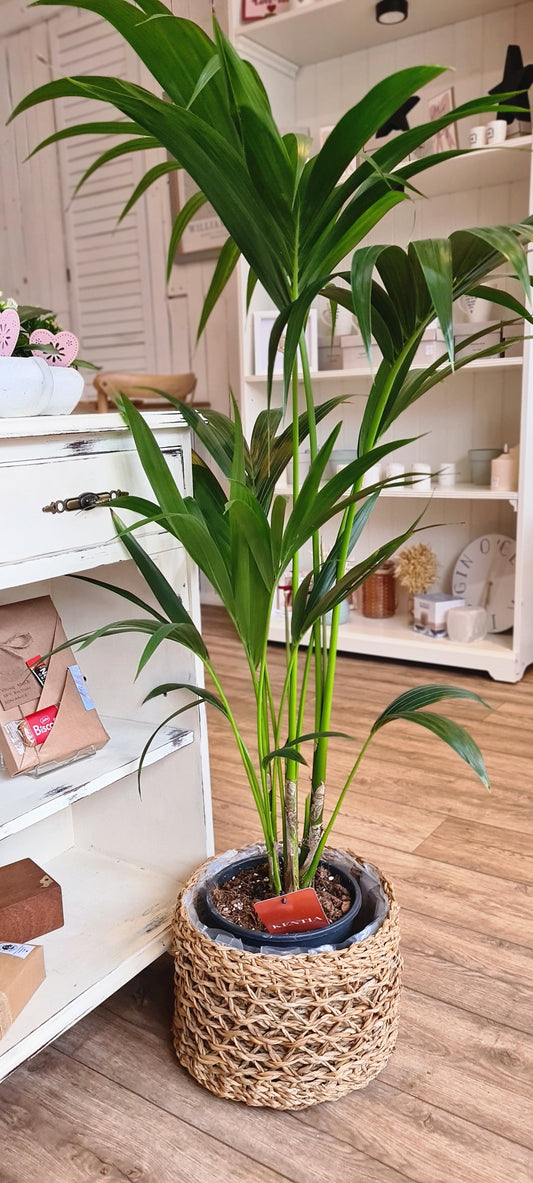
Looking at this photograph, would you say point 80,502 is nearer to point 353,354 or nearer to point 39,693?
point 39,693

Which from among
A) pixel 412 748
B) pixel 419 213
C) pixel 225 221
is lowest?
pixel 412 748

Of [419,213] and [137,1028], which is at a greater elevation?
[419,213]

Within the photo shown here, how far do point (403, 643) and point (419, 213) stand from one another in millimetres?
1492

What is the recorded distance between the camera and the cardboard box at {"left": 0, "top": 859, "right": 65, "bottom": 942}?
4.09 ft

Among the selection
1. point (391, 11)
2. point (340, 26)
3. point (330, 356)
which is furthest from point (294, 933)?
point (340, 26)

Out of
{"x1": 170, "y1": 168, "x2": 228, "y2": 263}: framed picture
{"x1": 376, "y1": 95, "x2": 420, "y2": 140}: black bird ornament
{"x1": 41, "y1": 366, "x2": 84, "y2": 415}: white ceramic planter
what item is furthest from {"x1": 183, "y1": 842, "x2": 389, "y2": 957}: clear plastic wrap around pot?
{"x1": 170, "y1": 168, "x2": 228, "y2": 263}: framed picture

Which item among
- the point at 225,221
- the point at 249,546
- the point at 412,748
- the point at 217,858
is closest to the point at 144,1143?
the point at 217,858

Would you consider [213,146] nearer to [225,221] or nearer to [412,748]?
[225,221]

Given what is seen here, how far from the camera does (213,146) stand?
0.85 meters

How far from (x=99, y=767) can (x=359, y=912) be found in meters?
0.41

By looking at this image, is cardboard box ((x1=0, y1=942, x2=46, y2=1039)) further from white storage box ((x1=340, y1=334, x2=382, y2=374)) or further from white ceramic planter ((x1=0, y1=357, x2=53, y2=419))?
white storage box ((x1=340, y1=334, x2=382, y2=374))

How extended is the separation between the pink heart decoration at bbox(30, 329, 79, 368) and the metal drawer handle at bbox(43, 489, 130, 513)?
0.19 metres

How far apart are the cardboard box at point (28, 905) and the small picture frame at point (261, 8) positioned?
2812mm

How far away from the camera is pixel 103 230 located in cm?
416
